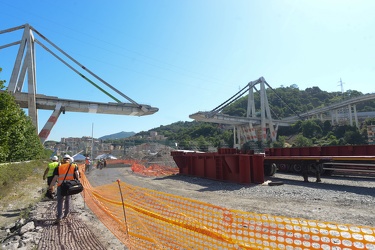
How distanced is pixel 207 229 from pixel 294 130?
107 m

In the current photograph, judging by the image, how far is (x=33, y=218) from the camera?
6.34 meters

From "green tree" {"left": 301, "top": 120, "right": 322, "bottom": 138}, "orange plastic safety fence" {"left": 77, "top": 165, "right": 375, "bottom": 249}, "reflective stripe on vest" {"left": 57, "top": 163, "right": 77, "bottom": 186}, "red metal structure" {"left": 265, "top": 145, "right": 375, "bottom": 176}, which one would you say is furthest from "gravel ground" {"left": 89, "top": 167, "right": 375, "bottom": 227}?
"green tree" {"left": 301, "top": 120, "right": 322, "bottom": 138}

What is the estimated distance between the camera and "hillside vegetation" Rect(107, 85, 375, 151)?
2835 inches

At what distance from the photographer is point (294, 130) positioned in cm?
10150

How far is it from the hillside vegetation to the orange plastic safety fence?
53.0m

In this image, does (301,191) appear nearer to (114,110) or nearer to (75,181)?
(75,181)

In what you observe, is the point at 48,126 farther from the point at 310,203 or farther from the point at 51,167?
the point at 310,203

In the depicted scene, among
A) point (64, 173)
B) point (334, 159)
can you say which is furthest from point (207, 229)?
point (334, 159)

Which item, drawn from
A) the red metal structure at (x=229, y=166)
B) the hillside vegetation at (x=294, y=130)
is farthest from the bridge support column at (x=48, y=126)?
the hillside vegetation at (x=294, y=130)

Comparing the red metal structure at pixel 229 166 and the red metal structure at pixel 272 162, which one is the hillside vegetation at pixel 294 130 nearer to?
the red metal structure at pixel 229 166

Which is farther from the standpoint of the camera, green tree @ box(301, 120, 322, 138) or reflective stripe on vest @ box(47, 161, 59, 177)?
green tree @ box(301, 120, 322, 138)

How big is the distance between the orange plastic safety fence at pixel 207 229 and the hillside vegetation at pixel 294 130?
174 ft

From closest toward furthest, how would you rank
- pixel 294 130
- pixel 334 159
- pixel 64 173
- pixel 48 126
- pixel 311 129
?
pixel 64 173 → pixel 334 159 → pixel 48 126 → pixel 311 129 → pixel 294 130

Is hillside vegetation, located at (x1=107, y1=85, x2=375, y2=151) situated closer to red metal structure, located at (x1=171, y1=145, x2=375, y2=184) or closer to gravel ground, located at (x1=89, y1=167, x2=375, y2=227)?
red metal structure, located at (x1=171, y1=145, x2=375, y2=184)
